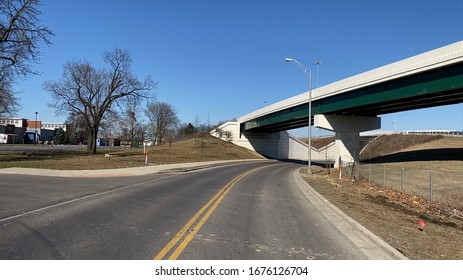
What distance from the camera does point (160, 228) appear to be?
8305 millimetres

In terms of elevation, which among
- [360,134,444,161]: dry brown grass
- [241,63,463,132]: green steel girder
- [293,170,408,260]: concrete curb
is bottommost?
[293,170,408,260]: concrete curb

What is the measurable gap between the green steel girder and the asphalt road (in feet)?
61.6

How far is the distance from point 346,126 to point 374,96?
11077mm

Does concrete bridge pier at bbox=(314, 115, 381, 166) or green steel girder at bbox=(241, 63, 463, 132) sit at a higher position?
green steel girder at bbox=(241, 63, 463, 132)

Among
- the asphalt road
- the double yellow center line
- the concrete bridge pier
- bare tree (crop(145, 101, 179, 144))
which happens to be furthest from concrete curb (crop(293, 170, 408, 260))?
bare tree (crop(145, 101, 179, 144))

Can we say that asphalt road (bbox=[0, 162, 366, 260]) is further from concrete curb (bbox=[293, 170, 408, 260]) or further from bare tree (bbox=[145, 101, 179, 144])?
bare tree (bbox=[145, 101, 179, 144])

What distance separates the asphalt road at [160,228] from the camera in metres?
6.42

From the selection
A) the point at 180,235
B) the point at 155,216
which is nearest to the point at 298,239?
the point at 180,235

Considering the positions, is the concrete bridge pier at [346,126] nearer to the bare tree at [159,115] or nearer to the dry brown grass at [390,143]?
the dry brown grass at [390,143]

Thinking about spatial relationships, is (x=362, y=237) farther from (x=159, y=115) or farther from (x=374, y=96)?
(x=159, y=115)

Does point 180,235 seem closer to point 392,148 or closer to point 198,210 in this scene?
point 198,210

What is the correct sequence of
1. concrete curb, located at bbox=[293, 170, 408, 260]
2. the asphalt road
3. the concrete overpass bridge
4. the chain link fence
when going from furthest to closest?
the concrete overpass bridge, the chain link fence, concrete curb, located at bbox=[293, 170, 408, 260], the asphalt road

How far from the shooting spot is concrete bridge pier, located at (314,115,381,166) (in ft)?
148

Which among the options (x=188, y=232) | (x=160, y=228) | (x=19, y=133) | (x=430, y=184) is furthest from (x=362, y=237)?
(x=19, y=133)
